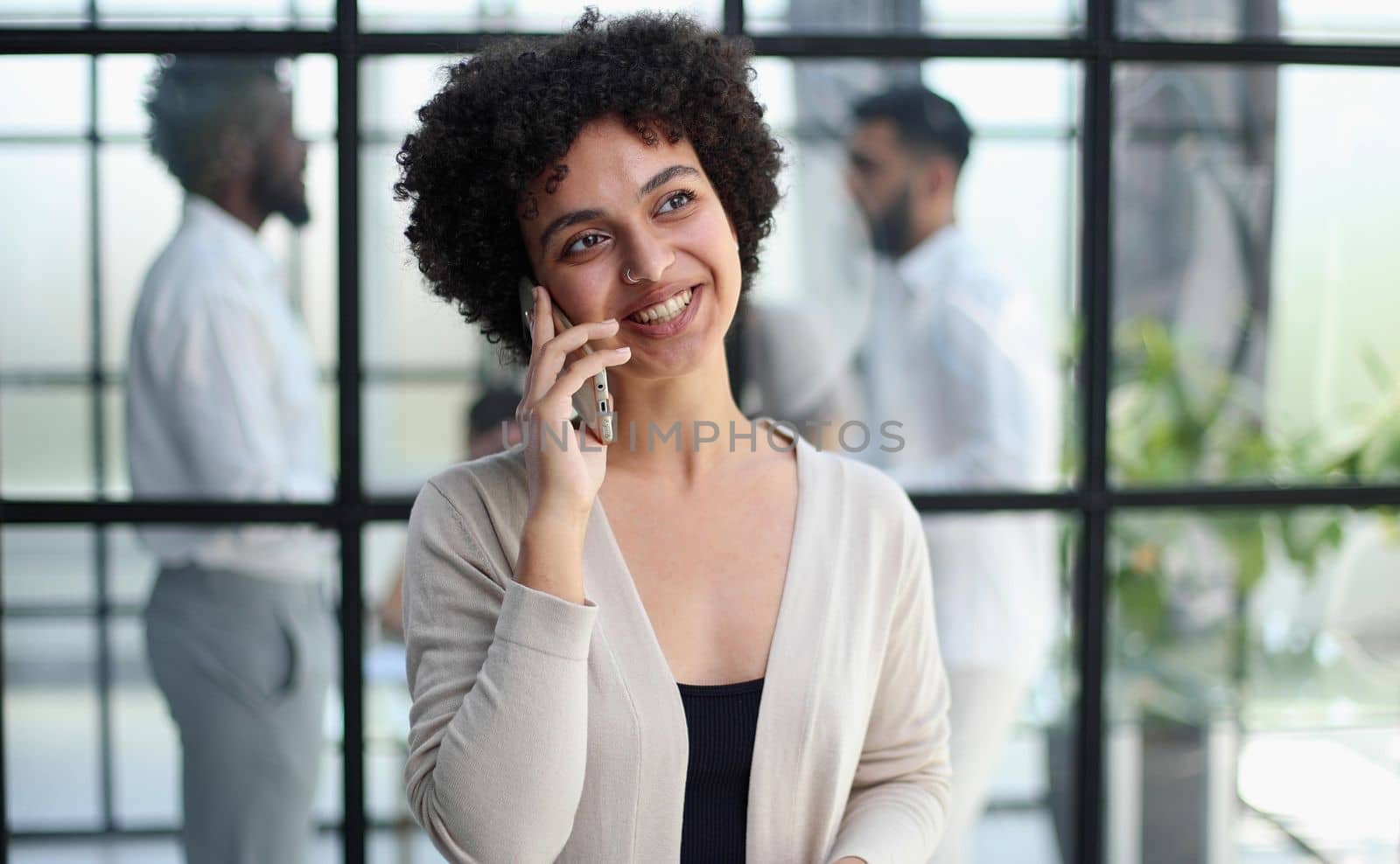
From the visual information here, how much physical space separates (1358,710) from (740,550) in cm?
158

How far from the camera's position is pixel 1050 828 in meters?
2.19

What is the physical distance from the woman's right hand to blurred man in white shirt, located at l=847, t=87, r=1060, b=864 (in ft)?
3.12

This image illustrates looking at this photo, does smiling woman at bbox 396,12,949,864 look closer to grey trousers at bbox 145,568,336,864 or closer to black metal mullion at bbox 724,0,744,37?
black metal mullion at bbox 724,0,744,37

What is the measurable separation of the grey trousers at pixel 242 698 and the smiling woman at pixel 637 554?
84 cm

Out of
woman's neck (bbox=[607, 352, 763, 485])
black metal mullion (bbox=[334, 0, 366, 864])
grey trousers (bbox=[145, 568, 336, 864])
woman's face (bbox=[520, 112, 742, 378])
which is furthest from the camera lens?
grey trousers (bbox=[145, 568, 336, 864])

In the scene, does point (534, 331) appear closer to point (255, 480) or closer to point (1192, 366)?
point (255, 480)

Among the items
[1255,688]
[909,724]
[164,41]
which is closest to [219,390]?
[164,41]

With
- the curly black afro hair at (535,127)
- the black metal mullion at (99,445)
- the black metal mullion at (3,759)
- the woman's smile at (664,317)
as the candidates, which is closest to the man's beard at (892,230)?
the curly black afro hair at (535,127)

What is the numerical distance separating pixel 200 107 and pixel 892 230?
1.24 m

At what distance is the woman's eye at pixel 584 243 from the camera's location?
49.0 inches

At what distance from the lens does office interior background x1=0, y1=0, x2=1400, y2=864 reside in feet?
6.32

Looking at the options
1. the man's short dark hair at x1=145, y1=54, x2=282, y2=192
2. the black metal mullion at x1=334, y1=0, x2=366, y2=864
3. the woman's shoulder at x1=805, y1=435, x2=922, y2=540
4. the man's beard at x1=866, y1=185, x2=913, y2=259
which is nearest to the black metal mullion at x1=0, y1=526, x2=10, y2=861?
the black metal mullion at x1=334, y1=0, x2=366, y2=864

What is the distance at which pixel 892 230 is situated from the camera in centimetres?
207

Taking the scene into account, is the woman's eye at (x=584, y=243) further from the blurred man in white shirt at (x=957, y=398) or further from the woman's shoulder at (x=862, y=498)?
the blurred man in white shirt at (x=957, y=398)
